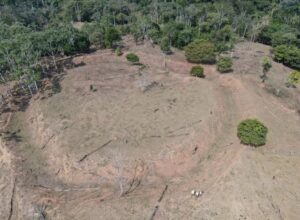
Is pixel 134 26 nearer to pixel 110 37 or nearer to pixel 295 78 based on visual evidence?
pixel 110 37

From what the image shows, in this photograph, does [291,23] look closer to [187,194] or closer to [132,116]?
[132,116]

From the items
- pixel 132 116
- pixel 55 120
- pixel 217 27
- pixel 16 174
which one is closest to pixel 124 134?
pixel 132 116

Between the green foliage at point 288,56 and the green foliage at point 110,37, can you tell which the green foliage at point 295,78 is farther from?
the green foliage at point 110,37

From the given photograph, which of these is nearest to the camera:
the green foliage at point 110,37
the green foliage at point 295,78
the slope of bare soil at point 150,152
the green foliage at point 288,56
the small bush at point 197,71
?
the slope of bare soil at point 150,152

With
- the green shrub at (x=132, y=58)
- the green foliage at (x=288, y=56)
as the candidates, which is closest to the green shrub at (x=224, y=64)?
the green shrub at (x=132, y=58)

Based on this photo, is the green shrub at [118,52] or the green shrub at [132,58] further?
the green shrub at [118,52]

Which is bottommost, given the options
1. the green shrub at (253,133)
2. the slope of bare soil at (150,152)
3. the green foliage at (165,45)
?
the slope of bare soil at (150,152)
